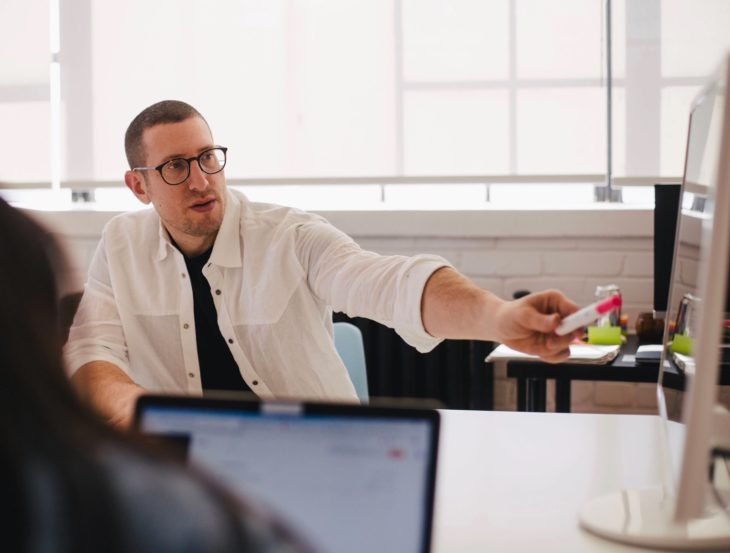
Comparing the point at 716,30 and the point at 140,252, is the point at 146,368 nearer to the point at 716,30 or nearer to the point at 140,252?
the point at 140,252

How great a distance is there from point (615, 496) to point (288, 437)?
1.75 feet

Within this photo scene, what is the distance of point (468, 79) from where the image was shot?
3.31m

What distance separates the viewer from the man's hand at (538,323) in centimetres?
135

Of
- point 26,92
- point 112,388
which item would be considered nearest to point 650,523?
point 112,388

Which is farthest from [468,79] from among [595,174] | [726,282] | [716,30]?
[726,282]

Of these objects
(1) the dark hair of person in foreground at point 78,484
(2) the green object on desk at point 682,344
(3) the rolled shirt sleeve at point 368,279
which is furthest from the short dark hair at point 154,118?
(1) the dark hair of person in foreground at point 78,484

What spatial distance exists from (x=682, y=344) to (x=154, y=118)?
4.71ft

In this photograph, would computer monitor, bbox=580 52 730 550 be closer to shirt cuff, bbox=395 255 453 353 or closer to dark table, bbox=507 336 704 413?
shirt cuff, bbox=395 255 453 353

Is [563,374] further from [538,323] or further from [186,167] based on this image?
[538,323]

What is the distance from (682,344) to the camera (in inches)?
44.5

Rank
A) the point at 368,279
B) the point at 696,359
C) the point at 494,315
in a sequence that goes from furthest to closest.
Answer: the point at 368,279 < the point at 494,315 < the point at 696,359

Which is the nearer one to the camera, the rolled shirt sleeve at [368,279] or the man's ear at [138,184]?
the rolled shirt sleeve at [368,279]

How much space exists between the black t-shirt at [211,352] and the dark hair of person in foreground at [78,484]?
161 cm

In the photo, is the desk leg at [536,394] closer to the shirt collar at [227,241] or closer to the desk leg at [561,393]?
the desk leg at [561,393]
